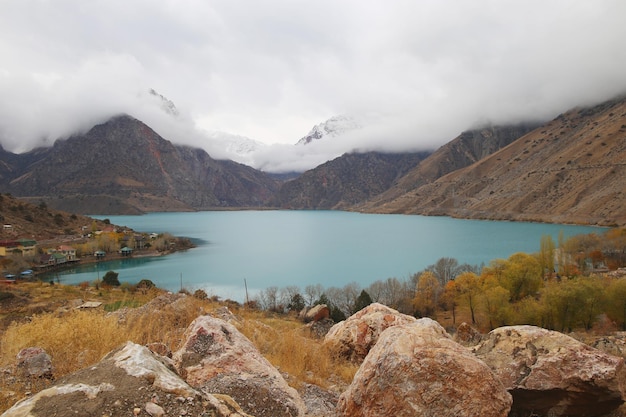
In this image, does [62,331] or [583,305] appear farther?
[583,305]

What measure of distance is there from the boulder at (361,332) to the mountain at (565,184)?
127 meters

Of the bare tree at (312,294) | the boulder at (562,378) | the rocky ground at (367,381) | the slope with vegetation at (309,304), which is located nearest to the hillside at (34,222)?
the slope with vegetation at (309,304)

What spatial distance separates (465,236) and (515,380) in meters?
102

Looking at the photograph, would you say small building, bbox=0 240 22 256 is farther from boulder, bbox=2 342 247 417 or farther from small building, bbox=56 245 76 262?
boulder, bbox=2 342 247 417

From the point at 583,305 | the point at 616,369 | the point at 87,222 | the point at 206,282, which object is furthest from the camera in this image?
the point at 87,222

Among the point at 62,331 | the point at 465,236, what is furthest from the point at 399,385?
the point at 465,236

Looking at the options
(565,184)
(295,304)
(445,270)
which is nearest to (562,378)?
(295,304)

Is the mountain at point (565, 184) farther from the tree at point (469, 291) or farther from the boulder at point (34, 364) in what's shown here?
the boulder at point (34, 364)

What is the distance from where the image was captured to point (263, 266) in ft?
218

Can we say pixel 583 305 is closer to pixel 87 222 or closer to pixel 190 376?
pixel 190 376

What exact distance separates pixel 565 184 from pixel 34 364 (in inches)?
6934

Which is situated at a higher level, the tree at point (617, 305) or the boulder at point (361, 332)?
the boulder at point (361, 332)

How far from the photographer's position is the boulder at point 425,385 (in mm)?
3957

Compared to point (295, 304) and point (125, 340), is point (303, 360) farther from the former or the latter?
point (295, 304)
